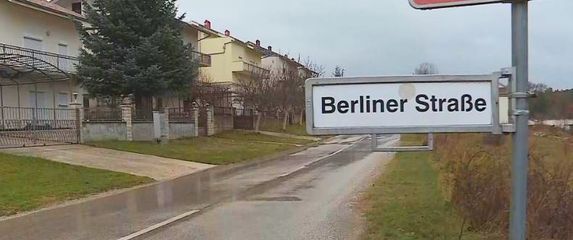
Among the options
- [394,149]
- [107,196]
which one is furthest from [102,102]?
[394,149]

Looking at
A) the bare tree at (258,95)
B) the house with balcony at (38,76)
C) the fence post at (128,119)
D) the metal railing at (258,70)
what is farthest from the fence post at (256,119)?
the fence post at (128,119)

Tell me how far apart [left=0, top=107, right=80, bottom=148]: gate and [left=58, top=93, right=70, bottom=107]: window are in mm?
3956

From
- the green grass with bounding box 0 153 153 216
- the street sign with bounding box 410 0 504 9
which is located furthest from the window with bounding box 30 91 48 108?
the street sign with bounding box 410 0 504 9

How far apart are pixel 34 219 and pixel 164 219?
2.60 m

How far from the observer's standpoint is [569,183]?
7.00m

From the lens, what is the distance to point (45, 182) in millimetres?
16141

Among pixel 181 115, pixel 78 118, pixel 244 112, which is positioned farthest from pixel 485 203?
pixel 244 112

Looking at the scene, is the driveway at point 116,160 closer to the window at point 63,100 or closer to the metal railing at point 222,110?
the window at point 63,100

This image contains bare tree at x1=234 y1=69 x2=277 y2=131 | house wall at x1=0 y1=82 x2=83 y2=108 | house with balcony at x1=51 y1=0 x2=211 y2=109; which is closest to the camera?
house wall at x1=0 y1=82 x2=83 y2=108

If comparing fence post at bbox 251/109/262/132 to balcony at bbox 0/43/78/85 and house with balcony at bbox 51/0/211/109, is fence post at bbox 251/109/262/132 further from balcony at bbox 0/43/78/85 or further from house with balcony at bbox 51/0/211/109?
balcony at bbox 0/43/78/85

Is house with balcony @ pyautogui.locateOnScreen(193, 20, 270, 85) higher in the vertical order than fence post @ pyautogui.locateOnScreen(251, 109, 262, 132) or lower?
higher

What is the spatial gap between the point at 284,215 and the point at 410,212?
7.15 ft

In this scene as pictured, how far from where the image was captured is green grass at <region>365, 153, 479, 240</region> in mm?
7809

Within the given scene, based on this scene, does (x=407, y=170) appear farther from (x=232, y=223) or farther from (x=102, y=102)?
(x=102, y=102)
